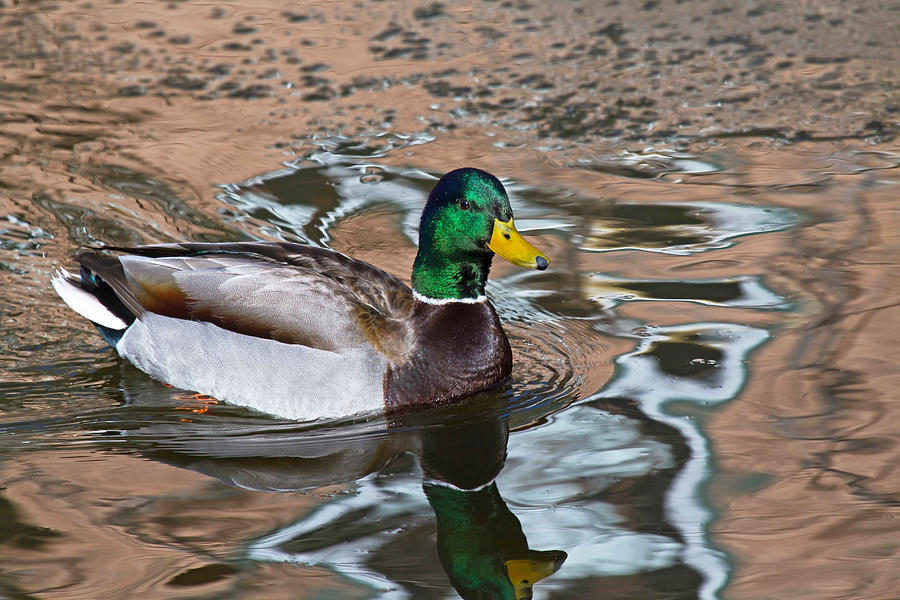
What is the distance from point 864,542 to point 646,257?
2875 mm

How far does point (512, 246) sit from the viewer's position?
564 centimetres

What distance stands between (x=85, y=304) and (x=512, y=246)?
7.81 feet

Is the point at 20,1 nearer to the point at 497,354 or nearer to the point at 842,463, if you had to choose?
the point at 497,354

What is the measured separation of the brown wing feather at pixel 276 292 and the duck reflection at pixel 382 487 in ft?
1.46

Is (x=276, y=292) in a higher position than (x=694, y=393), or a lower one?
higher

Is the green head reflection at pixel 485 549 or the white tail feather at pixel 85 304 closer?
the green head reflection at pixel 485 549

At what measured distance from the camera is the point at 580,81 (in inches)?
378

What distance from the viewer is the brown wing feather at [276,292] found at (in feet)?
19.1

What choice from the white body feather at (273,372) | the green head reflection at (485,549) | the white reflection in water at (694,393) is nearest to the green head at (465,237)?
the white body feather at (273,372)

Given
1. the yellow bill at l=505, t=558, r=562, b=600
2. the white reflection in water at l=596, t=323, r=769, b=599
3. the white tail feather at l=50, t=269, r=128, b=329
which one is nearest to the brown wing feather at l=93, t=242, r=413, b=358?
the white tail feather at l=50, t=269, r=128, b=329

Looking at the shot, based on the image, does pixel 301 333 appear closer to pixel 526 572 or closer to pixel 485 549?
pixel 485 549

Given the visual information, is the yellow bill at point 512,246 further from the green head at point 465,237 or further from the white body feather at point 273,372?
the white body feather at point 273,372

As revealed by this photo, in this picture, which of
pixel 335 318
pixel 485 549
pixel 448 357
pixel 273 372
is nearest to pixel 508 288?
pixel 448 357

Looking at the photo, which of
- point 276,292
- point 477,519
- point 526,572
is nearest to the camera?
point 526,572
